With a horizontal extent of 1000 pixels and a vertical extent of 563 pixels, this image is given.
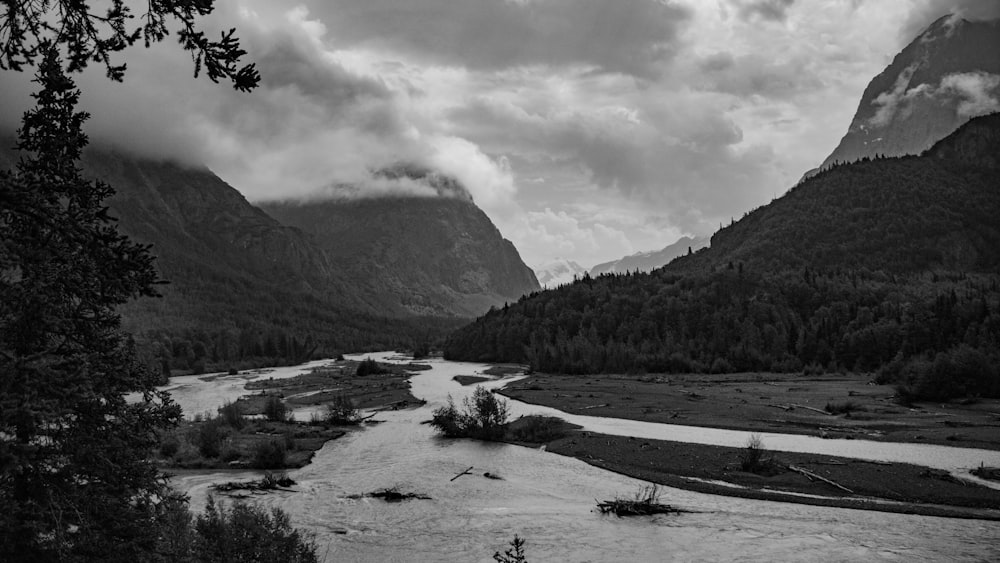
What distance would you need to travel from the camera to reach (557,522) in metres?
39.8

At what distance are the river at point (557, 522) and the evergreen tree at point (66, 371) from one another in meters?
17.1

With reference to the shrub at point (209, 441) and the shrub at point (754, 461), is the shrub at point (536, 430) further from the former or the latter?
the shrub at point (209, 441)

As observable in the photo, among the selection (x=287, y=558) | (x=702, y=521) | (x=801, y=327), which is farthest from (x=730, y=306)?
(x=287, y=558)

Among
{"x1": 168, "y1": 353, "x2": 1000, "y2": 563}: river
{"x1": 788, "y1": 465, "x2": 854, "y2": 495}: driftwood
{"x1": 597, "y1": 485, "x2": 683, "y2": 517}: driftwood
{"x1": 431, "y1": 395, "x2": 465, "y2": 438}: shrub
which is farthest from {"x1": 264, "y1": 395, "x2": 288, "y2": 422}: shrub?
{"x1": 788, "y1": 465, "x2": 854, "y2": 495}: driftwood

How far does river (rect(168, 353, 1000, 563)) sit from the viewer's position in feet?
111

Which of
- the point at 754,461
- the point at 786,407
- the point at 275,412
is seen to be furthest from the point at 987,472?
the point at 275,412

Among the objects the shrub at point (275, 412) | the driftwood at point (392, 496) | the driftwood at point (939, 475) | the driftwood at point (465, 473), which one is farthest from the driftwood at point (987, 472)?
the shrub at point (275, 412)

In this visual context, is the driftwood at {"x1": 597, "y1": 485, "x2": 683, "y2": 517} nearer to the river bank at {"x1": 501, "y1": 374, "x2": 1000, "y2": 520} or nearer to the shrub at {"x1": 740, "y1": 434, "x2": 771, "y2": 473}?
the river bank at {"x1": 501, "y1": 374, "x2": 1000, "y2": 520}

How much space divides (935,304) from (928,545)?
129703 millimetres

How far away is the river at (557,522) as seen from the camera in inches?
1337

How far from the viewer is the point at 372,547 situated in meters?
35.3

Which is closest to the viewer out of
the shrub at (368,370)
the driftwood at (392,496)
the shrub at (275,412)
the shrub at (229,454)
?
the driftwood at (392,496)

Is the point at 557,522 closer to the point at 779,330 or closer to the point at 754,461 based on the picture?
the point at 754,461

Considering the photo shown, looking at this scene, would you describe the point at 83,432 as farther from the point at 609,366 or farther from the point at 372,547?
the point at 609,366
